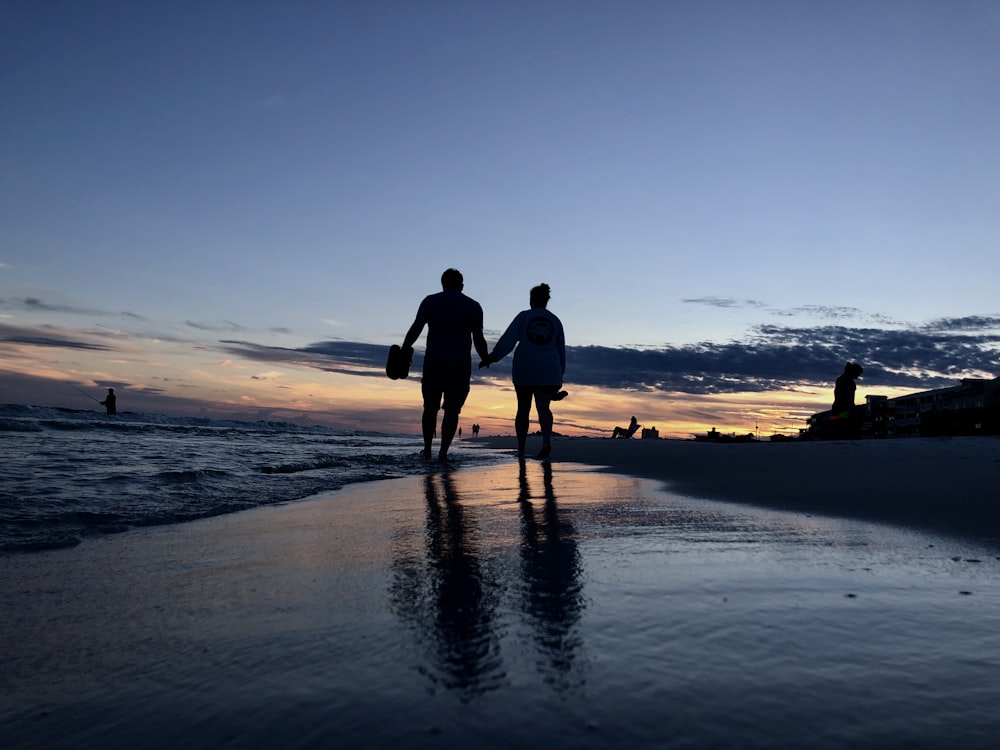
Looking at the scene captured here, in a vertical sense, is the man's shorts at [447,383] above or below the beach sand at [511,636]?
above

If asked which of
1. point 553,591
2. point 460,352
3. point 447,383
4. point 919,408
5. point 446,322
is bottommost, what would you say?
point 553,591

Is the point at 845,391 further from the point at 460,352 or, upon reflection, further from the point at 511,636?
the point at 511,636

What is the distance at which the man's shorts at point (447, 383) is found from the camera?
7.75 metres

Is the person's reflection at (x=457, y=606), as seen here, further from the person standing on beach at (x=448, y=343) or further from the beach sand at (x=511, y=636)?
the person standing on beach at (x=448, y=343)

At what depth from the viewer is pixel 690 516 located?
318cm

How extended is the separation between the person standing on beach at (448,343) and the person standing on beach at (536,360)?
2.16 ft

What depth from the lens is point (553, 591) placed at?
170cm

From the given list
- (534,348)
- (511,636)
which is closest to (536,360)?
(534,348)

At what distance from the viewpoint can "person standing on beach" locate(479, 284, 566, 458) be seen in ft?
27.9

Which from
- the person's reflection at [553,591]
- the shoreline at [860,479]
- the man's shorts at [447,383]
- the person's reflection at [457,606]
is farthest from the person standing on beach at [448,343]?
the person's reflection at [457,606]

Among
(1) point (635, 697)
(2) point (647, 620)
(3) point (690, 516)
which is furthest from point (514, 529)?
(1) point (635, 697)

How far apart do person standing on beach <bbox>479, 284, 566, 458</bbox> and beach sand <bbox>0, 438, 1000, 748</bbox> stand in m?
5.59

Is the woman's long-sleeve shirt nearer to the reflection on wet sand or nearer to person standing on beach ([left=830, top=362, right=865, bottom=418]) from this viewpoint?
the reflection on wet sand

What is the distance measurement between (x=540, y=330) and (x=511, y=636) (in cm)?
734
